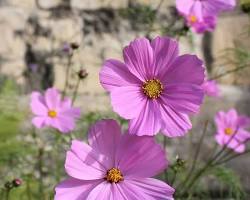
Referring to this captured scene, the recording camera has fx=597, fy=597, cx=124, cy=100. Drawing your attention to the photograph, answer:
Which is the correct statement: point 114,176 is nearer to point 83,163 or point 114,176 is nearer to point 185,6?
point 83,163

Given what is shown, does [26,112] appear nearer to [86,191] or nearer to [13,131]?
[13,131]

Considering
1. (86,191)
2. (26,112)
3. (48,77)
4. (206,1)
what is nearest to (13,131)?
(26,112)

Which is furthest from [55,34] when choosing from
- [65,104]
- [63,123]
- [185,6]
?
[185,6]

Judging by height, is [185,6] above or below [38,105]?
above

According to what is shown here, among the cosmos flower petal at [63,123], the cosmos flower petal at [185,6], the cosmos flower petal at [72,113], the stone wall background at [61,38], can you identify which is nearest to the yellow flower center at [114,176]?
the cosmos flower petal at [185,6]

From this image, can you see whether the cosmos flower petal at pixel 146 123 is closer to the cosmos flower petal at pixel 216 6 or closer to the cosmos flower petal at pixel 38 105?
the cosmos flower petal at pixel 216 6

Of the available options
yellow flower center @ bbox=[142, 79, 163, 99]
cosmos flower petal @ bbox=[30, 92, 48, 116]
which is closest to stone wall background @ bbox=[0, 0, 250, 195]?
cosmos flower petal @ bbox=[30, 92, 48, 116]
